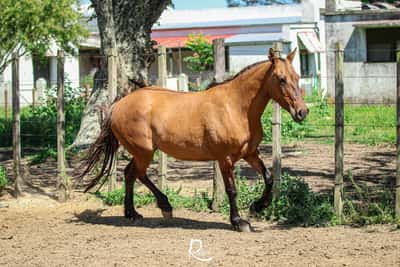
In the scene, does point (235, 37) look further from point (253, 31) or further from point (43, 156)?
point (43, 156)

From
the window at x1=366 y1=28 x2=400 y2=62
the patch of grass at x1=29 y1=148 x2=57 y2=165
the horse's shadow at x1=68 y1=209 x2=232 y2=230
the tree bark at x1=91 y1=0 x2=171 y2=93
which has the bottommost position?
the horse's shadow at x1=68 y1=209 x2=232 y2=230

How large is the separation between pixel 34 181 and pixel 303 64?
2391 centimetres

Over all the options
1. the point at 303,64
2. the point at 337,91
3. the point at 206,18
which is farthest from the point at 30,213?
the point at 206,18

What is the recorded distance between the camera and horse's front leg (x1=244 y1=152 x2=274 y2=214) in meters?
8.48

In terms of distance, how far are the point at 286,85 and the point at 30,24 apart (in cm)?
1403

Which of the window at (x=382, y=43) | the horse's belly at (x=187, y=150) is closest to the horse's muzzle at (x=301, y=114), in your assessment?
the horse's belly at (x=187, y=150)

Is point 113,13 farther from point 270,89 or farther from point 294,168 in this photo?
point 270,89

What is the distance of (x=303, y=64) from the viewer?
34.3m

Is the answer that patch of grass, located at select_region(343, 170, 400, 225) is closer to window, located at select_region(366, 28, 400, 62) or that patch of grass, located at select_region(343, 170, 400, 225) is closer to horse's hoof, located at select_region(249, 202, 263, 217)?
horse's hoof, located at select_region(249, 202, 263, 217)

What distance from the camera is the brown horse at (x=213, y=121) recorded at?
817cm

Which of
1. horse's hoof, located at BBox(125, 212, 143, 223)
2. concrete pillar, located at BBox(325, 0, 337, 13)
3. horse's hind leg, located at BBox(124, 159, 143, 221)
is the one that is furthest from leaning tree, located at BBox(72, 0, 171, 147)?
concrete pillar, located at BBox(325, 0, 337, 13)

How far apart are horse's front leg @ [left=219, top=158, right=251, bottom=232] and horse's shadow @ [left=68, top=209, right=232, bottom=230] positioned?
0.22 metres

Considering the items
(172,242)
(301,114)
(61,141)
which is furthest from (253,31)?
(172,242)

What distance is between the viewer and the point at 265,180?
848 cm
